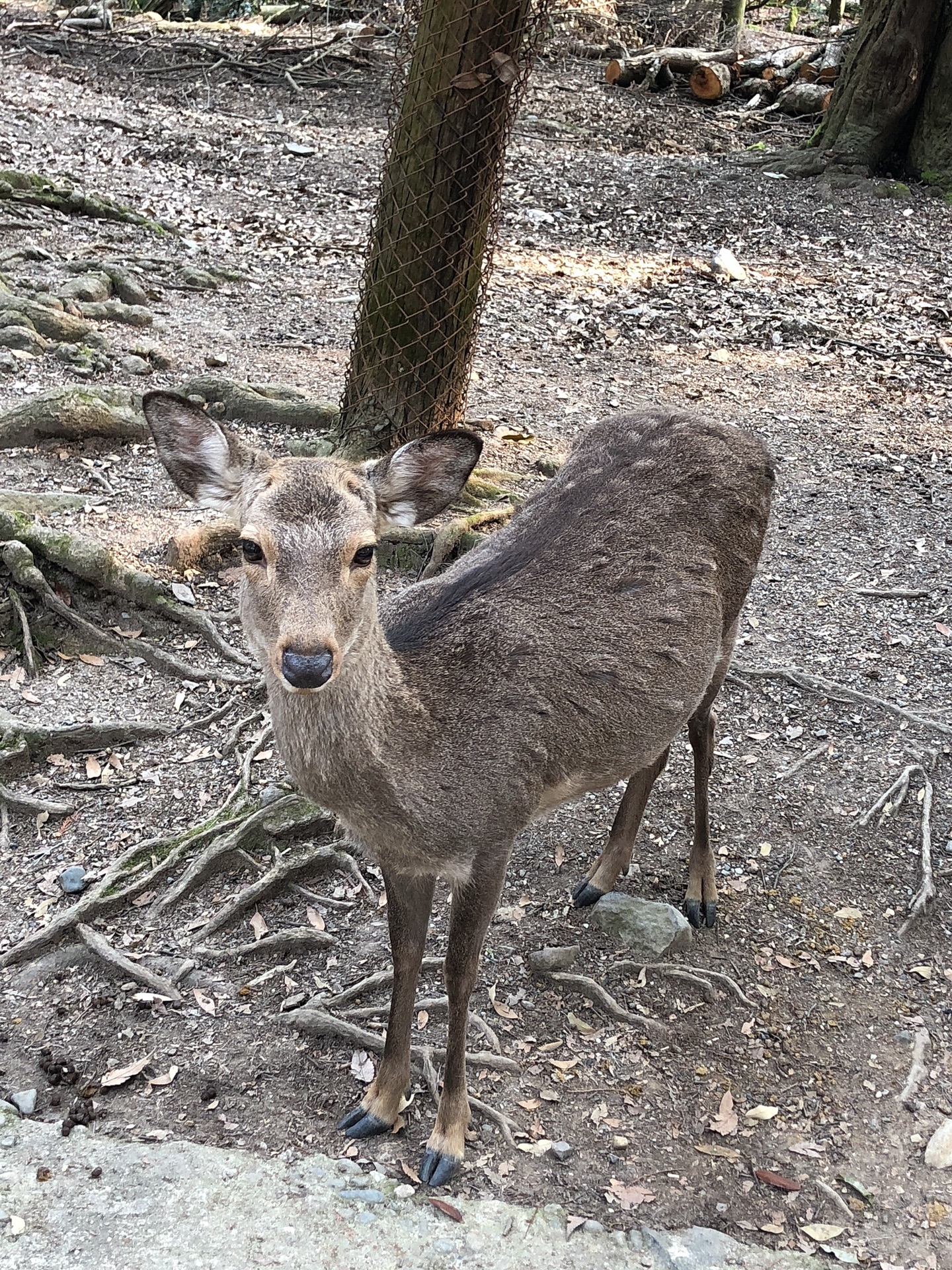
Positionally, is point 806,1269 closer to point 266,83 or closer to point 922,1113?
point 922,1113

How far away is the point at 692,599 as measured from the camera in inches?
161

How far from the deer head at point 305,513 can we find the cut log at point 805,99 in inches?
539

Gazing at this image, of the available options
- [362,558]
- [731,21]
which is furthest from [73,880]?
[731,21]

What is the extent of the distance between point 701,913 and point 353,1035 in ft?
4.84

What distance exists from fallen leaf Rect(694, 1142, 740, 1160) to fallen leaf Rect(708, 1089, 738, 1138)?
1.9 inches

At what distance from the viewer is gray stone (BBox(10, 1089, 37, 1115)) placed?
143 inches

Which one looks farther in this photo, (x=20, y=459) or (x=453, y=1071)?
(x=20, y=459)

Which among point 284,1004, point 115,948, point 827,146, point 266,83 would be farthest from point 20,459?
point 266,83

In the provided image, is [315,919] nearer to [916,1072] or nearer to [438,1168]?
[438,1168]

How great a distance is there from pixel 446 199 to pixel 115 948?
153 inches

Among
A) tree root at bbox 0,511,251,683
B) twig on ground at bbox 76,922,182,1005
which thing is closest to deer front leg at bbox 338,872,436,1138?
twig on ground at bbox 76,922,182,1005

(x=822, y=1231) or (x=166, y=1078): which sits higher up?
(x=822, y=1231)

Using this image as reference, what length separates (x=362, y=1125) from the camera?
3684 millimetres

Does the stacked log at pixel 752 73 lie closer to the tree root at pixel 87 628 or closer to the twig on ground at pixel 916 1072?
the tree root at pixel 87 628
